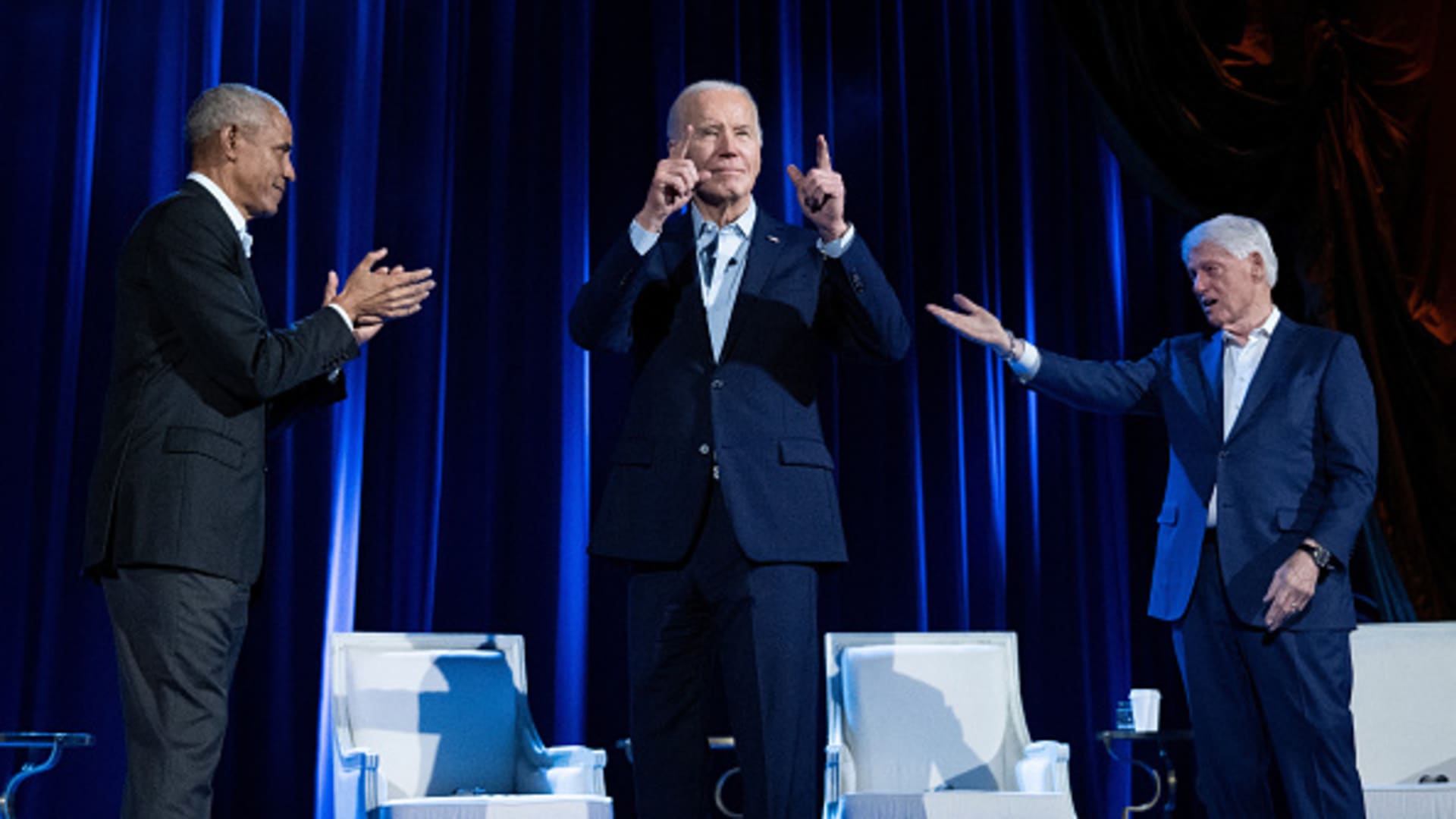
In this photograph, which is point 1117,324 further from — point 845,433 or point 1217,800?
point 1217,800

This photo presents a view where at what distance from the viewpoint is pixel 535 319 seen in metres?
4.68

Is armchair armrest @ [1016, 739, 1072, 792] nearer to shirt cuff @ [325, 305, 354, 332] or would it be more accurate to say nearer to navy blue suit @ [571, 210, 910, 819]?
navy blue suit @ [571, 210, 910, 819]

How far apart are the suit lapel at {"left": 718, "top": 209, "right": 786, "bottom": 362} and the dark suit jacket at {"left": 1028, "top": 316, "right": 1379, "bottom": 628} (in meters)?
1.27

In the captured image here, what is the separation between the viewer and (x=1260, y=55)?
196 inches

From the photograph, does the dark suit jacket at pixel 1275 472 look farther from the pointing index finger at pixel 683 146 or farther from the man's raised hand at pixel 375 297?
the man's raised hand at pixel 375 297

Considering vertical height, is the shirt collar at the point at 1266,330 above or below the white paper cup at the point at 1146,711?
above

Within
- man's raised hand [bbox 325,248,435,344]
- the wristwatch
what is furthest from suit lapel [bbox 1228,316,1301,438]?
man's raised hand [bbox 325,248,435,344]

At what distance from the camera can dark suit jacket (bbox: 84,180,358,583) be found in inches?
87.0

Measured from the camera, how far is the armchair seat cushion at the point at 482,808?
3.46 m

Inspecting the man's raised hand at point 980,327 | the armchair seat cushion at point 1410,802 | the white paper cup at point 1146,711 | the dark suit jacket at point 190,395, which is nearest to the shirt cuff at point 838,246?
the dark suit jacket at point 190,395

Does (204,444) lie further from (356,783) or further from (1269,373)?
(1269,373)

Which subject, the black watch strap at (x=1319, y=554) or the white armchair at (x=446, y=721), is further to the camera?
the white armchair at (x=446, y=721)

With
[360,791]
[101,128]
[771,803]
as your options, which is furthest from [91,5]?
[771,803]

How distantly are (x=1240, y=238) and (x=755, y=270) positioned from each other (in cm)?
144
